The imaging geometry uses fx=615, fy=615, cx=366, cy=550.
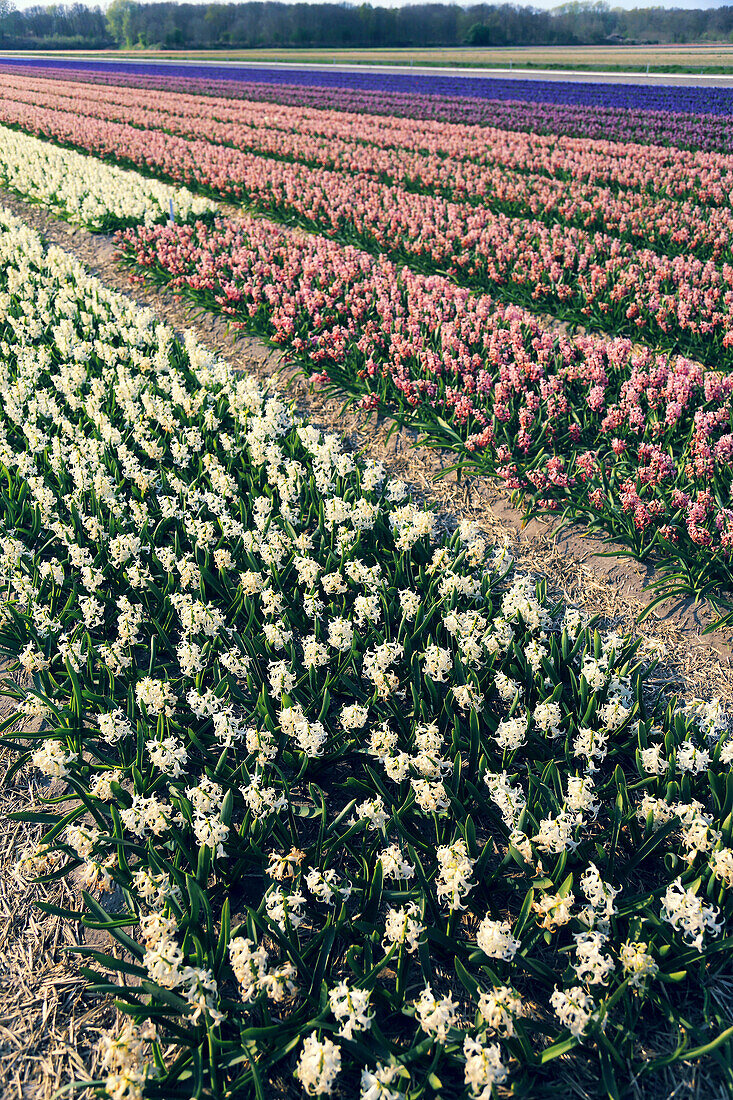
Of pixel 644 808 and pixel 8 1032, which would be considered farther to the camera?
pixel 644 808

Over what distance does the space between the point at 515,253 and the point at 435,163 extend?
8.01 meters

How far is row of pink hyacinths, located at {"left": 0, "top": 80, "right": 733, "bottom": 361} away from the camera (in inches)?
320

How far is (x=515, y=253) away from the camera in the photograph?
32.8 feet

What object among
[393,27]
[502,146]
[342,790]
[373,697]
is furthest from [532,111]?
[393,27]

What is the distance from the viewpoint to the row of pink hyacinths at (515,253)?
8.12 meters

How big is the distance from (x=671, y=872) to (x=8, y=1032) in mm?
3127

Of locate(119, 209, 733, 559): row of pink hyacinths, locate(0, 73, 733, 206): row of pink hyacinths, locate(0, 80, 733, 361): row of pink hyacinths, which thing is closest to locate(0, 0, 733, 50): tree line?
locate(0, 73, 733, 206): row of pink hyacinths

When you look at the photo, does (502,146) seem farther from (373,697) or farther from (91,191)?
(373,697)

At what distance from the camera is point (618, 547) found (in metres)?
5.35

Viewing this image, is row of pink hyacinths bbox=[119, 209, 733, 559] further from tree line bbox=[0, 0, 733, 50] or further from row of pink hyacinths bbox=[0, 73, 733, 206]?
tree line bbox=[0, 0, 733, 50]

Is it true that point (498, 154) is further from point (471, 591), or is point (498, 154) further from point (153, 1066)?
point (153, 1066)

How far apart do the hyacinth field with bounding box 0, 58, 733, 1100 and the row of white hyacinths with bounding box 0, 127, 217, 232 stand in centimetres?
481

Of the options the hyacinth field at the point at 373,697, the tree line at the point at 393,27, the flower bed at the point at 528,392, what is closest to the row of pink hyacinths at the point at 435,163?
the hyacinth field at the point at 373,697

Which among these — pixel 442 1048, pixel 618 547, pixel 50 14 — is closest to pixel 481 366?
pixel 618 547
